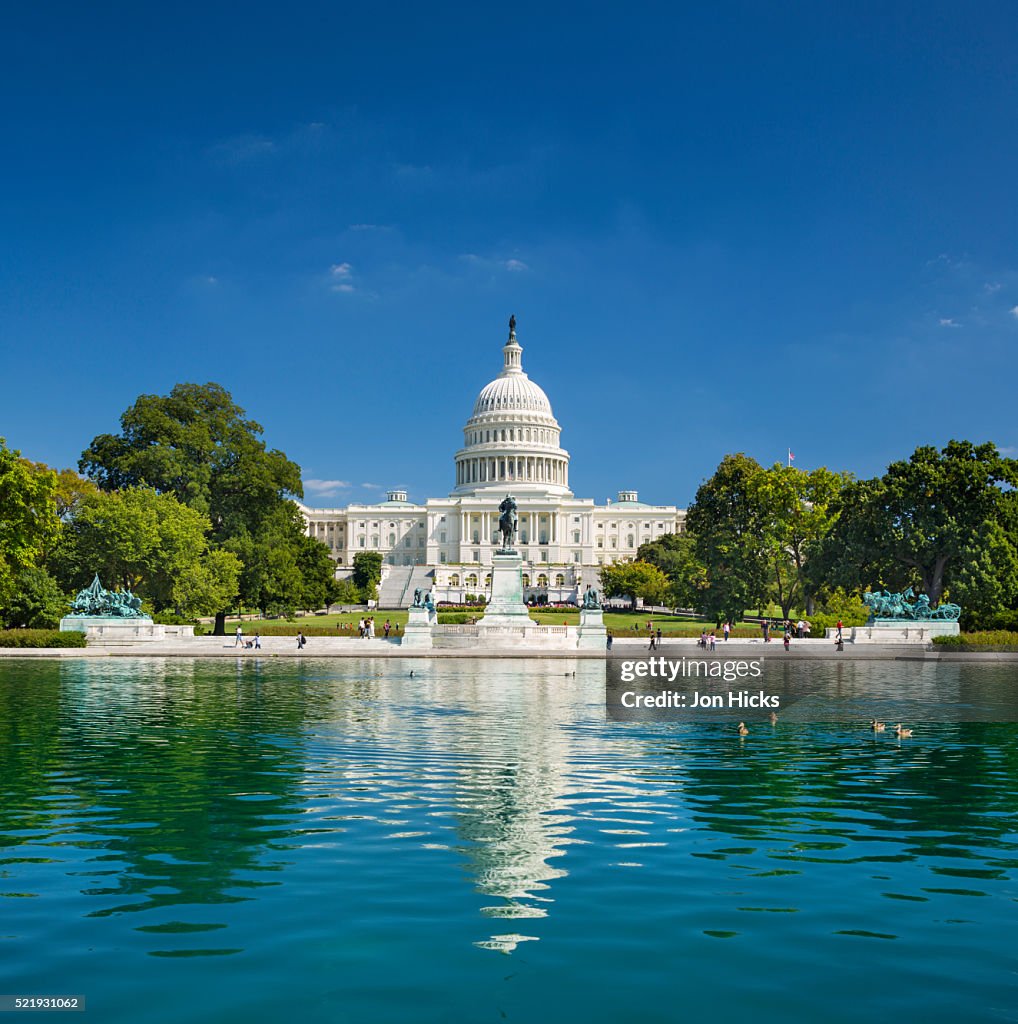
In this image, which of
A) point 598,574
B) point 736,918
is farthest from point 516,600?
point 598,574

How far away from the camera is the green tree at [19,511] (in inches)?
1702

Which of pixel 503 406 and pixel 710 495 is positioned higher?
pixel 503 406

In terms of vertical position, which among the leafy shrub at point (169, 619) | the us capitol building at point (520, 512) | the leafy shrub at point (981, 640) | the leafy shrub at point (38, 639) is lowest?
the leafy shrub at point (981, 640)

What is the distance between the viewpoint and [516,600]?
57969mm

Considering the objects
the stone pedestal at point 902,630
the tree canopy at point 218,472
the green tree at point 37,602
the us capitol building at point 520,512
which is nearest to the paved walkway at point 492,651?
the stone pedestal at point 902,630

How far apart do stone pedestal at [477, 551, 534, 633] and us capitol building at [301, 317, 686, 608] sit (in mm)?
99888

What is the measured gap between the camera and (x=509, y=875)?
33.4 feet

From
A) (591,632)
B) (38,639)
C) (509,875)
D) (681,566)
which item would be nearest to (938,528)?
(591,632)

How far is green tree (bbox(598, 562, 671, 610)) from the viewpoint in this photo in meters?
108

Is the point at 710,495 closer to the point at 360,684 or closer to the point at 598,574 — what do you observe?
the point at 360,684

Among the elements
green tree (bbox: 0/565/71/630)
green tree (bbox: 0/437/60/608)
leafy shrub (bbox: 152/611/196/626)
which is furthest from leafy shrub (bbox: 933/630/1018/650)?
green tree (bbox: 0/565/71/630)

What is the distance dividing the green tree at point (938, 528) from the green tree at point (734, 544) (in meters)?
5.73

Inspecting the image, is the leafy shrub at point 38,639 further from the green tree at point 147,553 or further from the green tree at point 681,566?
the green tree at point 681,566

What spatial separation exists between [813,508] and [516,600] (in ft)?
79.9
